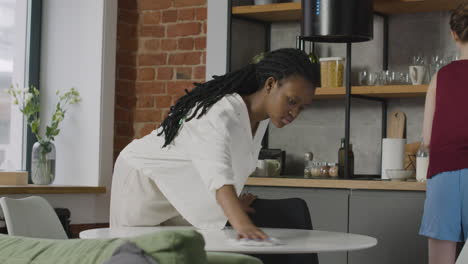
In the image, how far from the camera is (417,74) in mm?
4176

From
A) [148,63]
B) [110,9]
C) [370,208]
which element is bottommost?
[370,208]

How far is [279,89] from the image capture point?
2355mm

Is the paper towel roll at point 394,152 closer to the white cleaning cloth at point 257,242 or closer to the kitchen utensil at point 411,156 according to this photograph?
the kitchen utensil at point 411,156

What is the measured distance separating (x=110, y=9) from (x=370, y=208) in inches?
90.5

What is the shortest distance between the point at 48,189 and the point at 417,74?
2.28m

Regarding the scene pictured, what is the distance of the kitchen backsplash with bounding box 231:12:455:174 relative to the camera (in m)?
4.48

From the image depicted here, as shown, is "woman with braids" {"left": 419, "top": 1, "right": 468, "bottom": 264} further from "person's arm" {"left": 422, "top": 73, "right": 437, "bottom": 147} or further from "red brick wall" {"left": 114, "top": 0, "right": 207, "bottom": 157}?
"red brick wall" {"left": 114, "top": 0, "right": 207, "bottom": 157}

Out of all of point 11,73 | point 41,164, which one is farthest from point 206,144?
point 11,73

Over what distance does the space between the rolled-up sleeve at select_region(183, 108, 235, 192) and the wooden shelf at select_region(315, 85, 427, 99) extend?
2.11m

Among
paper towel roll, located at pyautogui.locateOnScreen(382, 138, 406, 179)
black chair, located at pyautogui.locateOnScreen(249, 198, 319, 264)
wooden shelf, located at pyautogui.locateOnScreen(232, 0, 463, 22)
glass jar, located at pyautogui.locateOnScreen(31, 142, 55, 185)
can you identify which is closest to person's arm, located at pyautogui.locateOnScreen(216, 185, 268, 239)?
black chair, located at pyautogui.locateOnScreen(249, 198, 319, 264)

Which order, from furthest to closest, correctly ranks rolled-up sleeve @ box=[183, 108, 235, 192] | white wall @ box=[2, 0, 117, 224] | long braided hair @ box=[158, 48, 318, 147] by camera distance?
white wall @ box=[2, 0, 117, 224], long braided hair @ box=[158, 48, 318, 147], rolled-up sleeve @ box=[183, 108, 235, 192]

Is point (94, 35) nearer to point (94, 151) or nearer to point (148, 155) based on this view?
point (94, 151)

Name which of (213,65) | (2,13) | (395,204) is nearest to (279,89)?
(395,204)

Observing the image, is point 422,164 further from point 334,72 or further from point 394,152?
point 334,72
